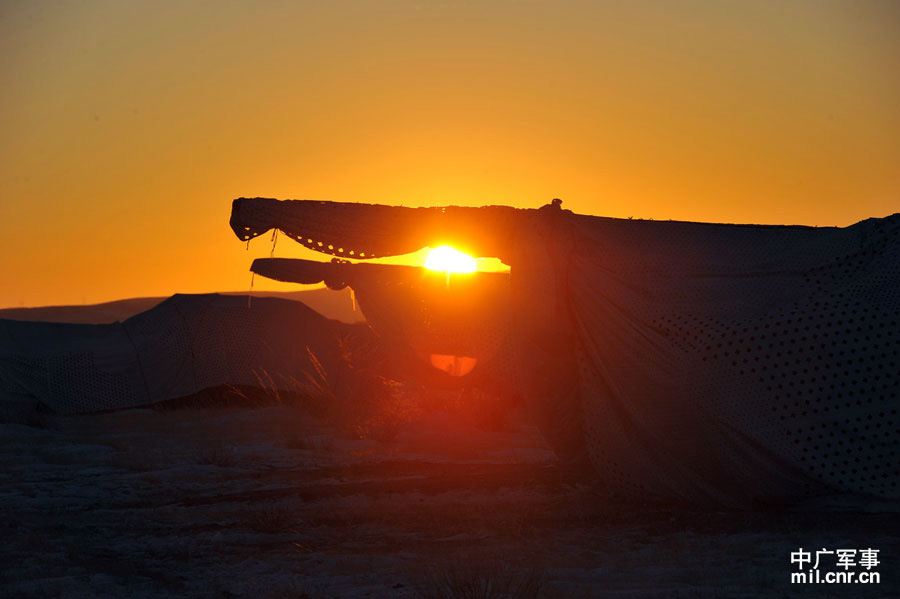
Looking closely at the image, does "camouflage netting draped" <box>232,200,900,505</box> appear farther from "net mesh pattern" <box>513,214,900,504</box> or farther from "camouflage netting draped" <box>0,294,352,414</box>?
"camouflage netting draped" <box>0,294,352,414</box>

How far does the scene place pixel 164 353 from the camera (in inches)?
644

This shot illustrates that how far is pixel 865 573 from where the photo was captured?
5.44 meters

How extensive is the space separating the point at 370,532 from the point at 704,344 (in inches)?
114

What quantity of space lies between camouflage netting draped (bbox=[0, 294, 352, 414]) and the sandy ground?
15.6 feet

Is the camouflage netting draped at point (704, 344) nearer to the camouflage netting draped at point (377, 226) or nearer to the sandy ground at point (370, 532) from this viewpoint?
the camouflage netting draped at point (377, 226)

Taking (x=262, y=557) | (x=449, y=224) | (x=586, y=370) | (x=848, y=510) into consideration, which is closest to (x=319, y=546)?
(x=262, y=557)

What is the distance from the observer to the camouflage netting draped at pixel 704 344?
6.69 metres

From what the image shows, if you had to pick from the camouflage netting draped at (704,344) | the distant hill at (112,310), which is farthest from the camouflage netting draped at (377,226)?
the distant hill at (112,310)

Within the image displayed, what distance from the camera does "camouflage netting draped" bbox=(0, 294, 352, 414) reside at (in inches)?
613

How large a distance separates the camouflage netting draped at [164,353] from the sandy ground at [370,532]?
476cm

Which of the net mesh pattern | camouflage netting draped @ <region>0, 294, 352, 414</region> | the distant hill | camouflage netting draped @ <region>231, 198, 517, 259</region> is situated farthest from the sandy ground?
the distant hill

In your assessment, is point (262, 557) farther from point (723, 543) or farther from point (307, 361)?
point (307, 361)

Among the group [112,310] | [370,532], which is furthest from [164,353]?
[112,310]

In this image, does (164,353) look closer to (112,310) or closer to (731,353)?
(731,353)
